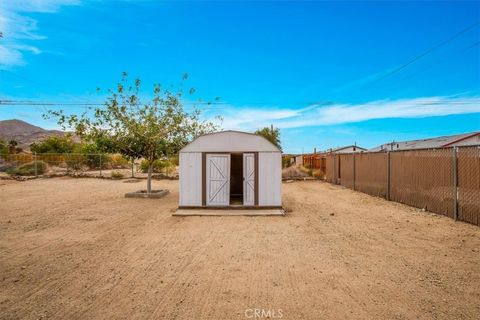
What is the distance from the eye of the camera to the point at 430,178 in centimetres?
1142

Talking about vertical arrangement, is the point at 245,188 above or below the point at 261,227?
above

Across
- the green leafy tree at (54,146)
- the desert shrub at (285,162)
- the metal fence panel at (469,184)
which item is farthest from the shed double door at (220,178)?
the green leafy tree at (54,146)

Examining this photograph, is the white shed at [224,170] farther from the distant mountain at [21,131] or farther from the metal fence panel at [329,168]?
the distant mountain at [21,131]

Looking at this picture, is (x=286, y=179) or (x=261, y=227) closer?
(x=261, y=227)

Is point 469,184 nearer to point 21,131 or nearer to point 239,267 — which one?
point 239,267

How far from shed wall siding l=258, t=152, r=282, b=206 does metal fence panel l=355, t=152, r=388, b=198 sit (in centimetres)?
596

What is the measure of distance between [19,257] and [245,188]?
7372 millimetres

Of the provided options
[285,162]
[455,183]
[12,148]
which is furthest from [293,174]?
[12,148]

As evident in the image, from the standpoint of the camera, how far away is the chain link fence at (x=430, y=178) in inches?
370

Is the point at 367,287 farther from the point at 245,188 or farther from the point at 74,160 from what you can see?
the point at 74,160

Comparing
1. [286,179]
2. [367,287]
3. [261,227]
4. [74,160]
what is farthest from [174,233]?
[74,160]

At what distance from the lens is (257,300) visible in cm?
453

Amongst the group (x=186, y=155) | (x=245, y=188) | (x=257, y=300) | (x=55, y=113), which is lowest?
(x=257, y=300)

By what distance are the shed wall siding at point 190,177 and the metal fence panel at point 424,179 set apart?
8034 mm
